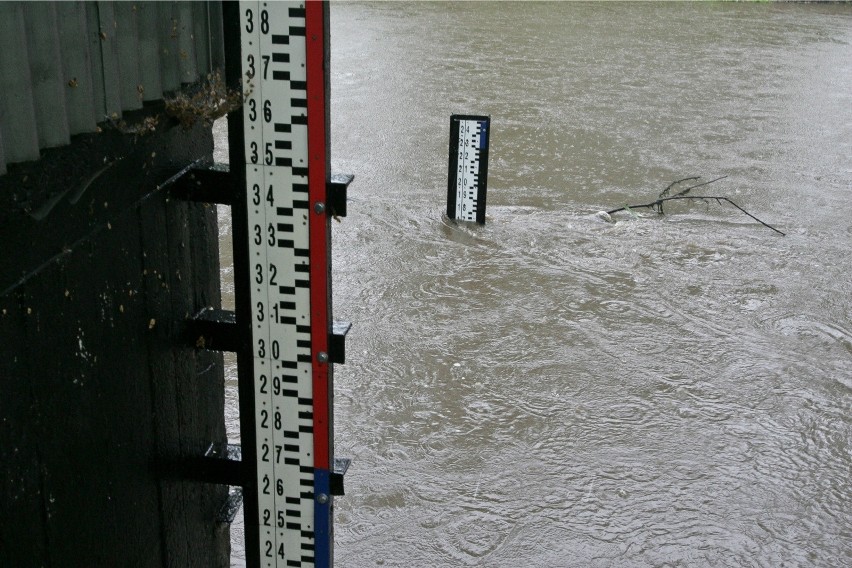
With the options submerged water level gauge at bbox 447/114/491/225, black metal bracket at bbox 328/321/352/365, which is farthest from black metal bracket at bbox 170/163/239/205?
submerged water level gauge at bbox 447/114/491/225

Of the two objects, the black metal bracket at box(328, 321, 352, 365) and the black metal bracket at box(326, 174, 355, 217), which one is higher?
the black metal bracket at box(326, 174, 355, 217)

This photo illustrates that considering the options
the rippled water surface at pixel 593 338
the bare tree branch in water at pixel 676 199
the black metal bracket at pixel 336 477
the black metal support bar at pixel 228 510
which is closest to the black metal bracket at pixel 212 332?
the black metal bracket at pixel 336 477

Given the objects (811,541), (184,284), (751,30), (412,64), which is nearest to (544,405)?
(811,541)

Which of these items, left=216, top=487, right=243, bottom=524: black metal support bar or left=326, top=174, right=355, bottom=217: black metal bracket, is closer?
left=326, top=174, right=355, bottom=217: black metal bracket

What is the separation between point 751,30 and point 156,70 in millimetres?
17242

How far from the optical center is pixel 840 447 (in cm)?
444

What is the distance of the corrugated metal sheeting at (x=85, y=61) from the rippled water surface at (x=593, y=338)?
2.27 metres

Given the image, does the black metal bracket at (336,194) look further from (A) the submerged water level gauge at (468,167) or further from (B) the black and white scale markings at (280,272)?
(A) the submerged water level gauge at (468,167)

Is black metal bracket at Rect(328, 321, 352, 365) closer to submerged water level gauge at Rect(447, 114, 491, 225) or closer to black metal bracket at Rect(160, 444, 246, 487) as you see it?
black metal bracket at Rect(160, 444, 246, 487)

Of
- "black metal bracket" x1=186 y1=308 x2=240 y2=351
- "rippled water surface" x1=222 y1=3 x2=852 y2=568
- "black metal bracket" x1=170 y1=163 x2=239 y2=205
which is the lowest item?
"rippled water surface" x1=222 y1=3 x2=852 y2=568

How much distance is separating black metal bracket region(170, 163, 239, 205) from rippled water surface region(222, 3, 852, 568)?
190cm

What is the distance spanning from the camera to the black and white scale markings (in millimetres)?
1999

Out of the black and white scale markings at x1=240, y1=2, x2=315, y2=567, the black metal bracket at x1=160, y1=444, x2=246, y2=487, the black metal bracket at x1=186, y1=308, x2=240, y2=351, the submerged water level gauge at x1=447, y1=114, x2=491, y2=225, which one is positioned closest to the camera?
the black and white scale markings at x1=240, y1=2, x2=315, y2=567

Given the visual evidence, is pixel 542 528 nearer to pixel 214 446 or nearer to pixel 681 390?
pixel 681 390
